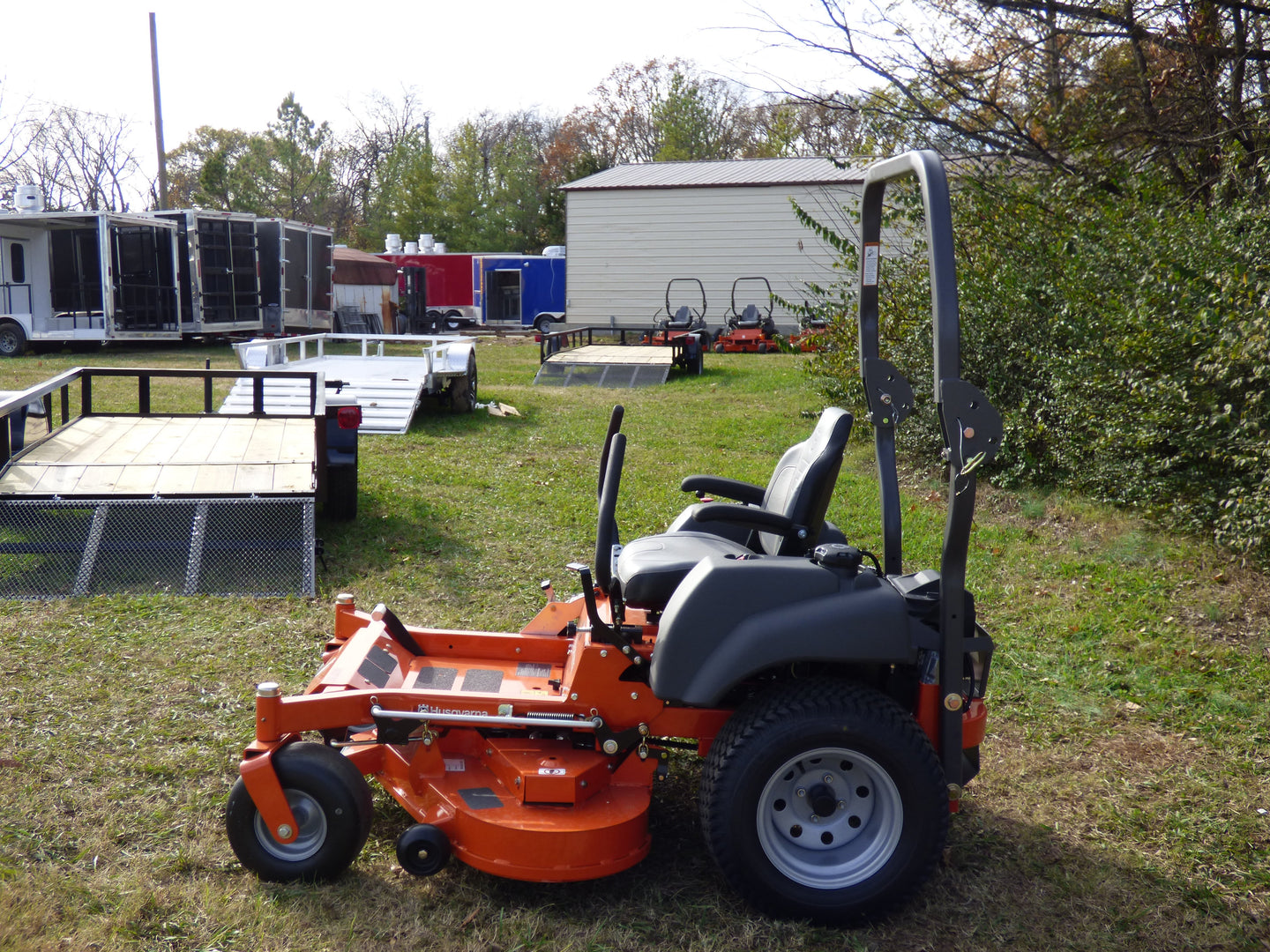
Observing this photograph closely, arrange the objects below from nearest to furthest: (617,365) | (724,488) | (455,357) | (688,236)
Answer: (724,488), (455,357), (617,365), (688,236)

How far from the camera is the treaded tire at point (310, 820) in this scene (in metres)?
2.96

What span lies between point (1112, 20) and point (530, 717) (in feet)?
20.4

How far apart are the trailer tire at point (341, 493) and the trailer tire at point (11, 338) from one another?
549 inches

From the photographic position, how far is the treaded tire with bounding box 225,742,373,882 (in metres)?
2.96

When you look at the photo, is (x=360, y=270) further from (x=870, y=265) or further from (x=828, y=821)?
(x=828, y=821)

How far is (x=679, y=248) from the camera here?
27.0m

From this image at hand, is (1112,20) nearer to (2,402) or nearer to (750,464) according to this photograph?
(750,464)

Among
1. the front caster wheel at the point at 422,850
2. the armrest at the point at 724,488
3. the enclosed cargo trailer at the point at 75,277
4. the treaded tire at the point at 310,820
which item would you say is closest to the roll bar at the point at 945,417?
the armrest at the point at 724,488

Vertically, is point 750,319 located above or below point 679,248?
below

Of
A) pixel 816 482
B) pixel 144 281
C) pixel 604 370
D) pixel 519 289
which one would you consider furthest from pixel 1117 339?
pixel 519 289

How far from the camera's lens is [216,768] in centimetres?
376

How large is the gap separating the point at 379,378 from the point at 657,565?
922cm

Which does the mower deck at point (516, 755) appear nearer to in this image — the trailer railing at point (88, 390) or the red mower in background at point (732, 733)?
the red mower in background at point (732, 733)

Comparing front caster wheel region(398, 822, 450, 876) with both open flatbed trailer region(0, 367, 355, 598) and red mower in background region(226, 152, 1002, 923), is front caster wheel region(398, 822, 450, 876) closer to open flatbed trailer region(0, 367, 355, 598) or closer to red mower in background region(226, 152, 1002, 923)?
red mower in background region(226, 152, 1002, 923)
